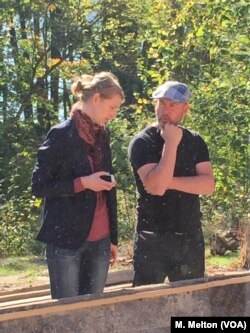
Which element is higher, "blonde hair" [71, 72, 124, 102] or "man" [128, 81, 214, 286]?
"blonde hair" [71, 72, 124, 102]

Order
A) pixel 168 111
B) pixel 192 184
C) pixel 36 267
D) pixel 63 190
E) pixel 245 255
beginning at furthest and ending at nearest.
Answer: pixel 36 267 → pixel 245 255 → pixel 168 111 → pixel 192 184 → pixel 63 190

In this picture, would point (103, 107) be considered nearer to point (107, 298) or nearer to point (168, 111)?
point (168, 111)

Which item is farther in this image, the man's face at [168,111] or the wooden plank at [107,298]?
the man's face at [168,111]

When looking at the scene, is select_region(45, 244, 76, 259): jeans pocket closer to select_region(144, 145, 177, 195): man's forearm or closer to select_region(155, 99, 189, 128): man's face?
select_region(144, 145, 177, 195): man's forearm

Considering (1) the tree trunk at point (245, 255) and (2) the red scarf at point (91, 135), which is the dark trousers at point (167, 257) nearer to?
(2) the red scarf at point (91, 135)

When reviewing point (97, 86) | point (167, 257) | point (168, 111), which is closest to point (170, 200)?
point (167, 257)

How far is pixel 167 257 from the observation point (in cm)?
411

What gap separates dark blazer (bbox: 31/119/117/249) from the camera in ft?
12.5

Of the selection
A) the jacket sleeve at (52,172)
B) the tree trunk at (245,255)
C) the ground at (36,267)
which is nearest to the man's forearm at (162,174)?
the jacket sleeve at (52,172)

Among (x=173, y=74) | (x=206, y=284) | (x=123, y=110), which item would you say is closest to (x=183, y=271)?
(x=206, y=284)

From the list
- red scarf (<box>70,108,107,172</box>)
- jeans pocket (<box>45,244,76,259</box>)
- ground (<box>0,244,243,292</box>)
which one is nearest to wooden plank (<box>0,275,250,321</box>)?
jeans pocket (<box>45,244,76,259</box>)

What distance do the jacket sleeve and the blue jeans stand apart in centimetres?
28

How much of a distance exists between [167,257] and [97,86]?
970 millimetres

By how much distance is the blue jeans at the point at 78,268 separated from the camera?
151 inches
